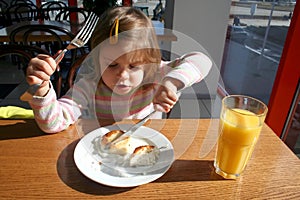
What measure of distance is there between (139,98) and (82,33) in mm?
345

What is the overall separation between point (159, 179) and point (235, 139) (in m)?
0.20

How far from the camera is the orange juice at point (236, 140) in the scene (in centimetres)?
57

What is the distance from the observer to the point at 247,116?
57 cm

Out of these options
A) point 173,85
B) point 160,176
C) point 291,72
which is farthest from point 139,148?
point 291,72

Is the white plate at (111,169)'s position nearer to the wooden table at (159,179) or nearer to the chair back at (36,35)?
the wooden table at (159,179)

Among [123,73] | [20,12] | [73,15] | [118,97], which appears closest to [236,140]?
[123,73]

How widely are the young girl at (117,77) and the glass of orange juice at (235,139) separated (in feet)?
0.56

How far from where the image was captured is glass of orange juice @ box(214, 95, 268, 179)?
1.86 ft

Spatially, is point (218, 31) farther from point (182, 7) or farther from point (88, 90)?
point (88, 90)

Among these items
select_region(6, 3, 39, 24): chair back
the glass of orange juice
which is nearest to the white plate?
the glass of orange juice

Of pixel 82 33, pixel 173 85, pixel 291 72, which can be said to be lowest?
pixel 291 72

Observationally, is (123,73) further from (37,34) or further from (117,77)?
(37,34)

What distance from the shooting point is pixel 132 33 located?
2.85 ft

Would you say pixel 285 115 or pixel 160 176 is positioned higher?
pixel 160 176
